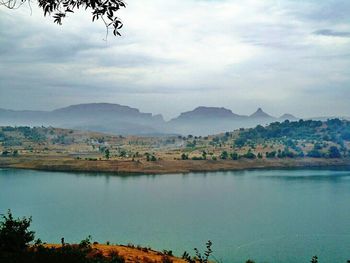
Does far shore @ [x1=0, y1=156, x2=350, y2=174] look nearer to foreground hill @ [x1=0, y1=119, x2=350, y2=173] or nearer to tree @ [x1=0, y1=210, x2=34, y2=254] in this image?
foreground hill @ [x1=0, y1=119, x2=350, y2=173]

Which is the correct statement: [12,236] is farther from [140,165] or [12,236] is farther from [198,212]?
[140,165]

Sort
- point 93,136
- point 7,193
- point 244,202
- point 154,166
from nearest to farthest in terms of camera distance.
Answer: point 244,202 → point 7,193 → point 154,166 → point 93,136

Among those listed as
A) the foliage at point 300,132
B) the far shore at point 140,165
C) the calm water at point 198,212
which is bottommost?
the calm water at point 198,212

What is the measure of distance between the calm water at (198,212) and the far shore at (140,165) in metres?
7.21

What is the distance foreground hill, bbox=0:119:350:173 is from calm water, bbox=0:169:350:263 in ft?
32.4

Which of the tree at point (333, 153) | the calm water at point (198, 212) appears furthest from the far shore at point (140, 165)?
the calm water at point (198, 212)

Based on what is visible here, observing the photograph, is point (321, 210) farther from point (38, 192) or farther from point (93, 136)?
point (93, 136)

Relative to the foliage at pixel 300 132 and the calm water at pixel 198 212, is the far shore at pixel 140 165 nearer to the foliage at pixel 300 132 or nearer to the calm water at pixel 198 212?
the calm water at pixel 198 212

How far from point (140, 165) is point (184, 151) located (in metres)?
20.4

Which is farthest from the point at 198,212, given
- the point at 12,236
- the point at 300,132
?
the point at 300,132

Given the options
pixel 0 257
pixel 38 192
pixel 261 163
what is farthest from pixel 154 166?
pixel 0 257

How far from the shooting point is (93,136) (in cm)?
10775

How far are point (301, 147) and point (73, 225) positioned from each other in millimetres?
61064

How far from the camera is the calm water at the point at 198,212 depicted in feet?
62.3
